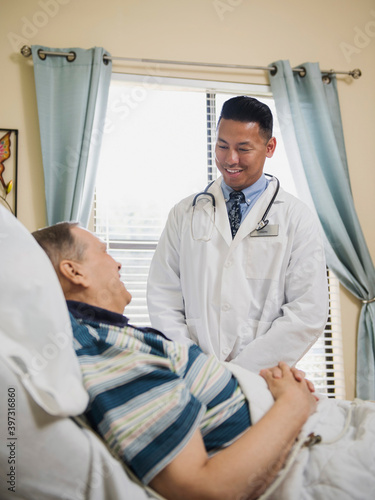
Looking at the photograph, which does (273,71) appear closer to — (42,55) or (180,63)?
(180,63)

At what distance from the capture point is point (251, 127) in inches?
84.8

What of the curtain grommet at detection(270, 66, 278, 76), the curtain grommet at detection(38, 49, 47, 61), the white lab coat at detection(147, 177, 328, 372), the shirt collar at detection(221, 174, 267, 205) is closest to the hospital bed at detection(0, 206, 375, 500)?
the white lab coat at detection(147, 177, 328, 372)

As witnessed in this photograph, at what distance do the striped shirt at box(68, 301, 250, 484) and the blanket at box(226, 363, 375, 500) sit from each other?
0.24 feet

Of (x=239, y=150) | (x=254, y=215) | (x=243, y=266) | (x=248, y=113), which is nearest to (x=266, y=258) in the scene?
(x=243, y=266)

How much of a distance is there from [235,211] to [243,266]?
0.28 meters

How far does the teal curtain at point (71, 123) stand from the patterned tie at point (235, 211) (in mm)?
948

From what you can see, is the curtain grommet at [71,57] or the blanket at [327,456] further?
the curtain grommet at [71,57]

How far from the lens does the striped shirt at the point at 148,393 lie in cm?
91

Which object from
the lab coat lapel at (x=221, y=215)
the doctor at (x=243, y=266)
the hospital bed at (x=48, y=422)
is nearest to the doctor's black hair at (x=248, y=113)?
the doctor at (x=243, y=266)

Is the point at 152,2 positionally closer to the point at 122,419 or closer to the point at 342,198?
the point at 342,198

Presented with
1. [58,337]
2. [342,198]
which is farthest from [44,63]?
[58,337]

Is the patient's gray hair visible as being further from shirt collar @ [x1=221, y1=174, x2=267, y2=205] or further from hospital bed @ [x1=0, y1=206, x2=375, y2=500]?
shirt collar @ [x1=221, y1=174, x2=267, y2=205]

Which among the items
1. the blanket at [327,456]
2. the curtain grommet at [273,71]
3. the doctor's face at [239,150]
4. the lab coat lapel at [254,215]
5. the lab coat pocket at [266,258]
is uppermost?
the curtain grommet at [273,71]

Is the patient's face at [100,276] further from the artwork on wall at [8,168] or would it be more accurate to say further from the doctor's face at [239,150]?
the artwork on wall at [8,168]
